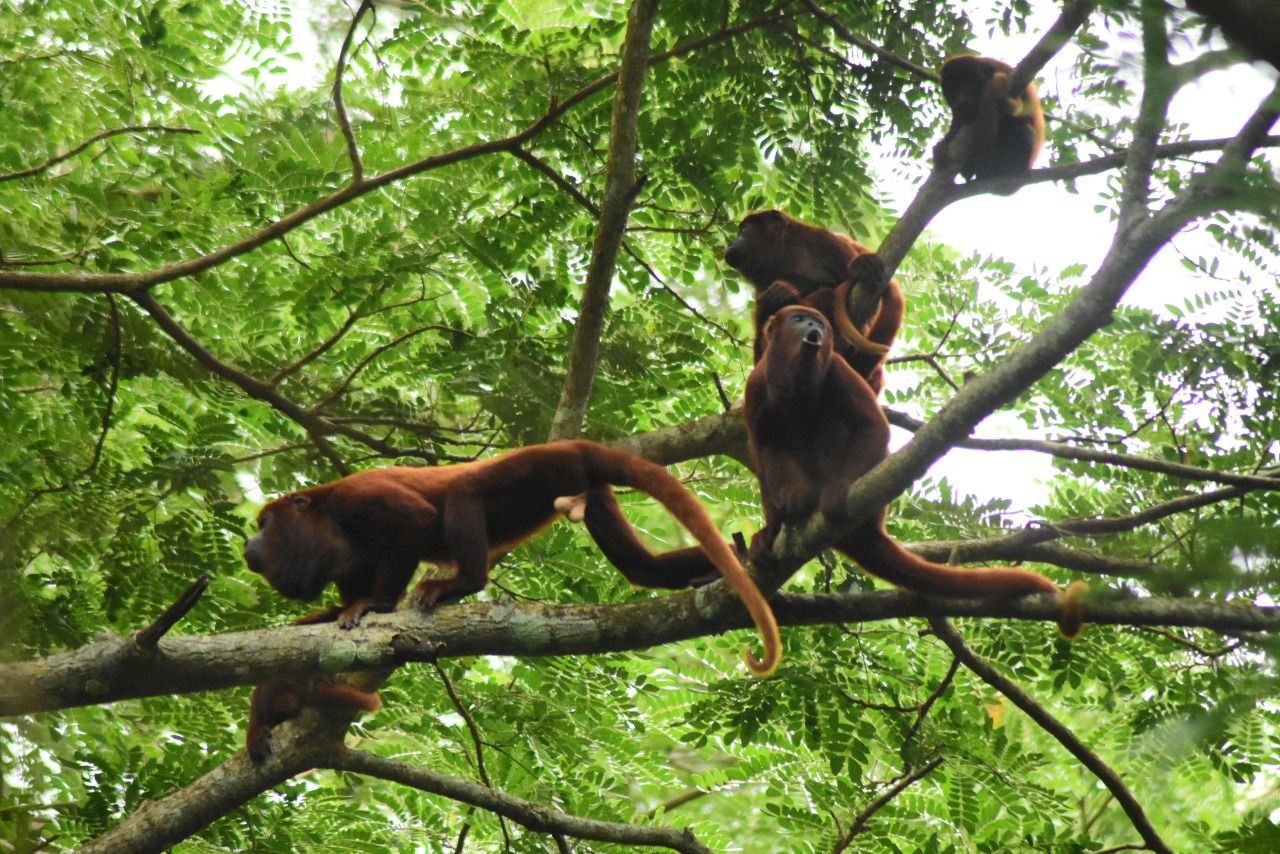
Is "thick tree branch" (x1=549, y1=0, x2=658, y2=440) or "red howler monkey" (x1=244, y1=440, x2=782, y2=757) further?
"thick tree branch" (x1=549, y1=0, x2=658, y2=440)

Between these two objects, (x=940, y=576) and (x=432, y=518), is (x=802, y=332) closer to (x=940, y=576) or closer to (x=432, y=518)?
(x=940, y=576)

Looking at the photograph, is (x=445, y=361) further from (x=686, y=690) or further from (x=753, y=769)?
(x=753, y=769)

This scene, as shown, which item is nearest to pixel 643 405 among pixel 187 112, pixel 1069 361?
pixel 1069 361

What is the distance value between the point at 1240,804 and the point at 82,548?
20.6ft

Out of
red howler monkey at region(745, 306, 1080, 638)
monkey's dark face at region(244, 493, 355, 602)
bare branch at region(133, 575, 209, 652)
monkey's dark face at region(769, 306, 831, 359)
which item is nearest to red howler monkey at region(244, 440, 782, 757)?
monkey's dark face at region(244, 493, 355, 602)

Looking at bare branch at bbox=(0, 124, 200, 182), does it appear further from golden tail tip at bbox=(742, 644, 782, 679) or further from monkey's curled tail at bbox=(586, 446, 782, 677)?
golden tail tip at bbox=(742, 644, 782, 679)

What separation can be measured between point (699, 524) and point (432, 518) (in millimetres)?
1217

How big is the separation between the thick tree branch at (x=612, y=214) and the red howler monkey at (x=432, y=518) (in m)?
0.47

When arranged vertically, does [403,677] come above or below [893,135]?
below

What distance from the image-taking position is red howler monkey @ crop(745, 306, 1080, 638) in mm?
4148

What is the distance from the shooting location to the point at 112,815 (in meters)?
4.96

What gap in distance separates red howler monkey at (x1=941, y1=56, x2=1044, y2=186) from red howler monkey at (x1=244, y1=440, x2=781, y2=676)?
2.26m

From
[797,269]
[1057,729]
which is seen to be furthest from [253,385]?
[1057,729]

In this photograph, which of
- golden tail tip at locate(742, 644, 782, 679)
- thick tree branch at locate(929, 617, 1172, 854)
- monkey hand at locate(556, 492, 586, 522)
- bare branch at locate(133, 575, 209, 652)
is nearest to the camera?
bare branch at locate(133, 575, 209, 652)
